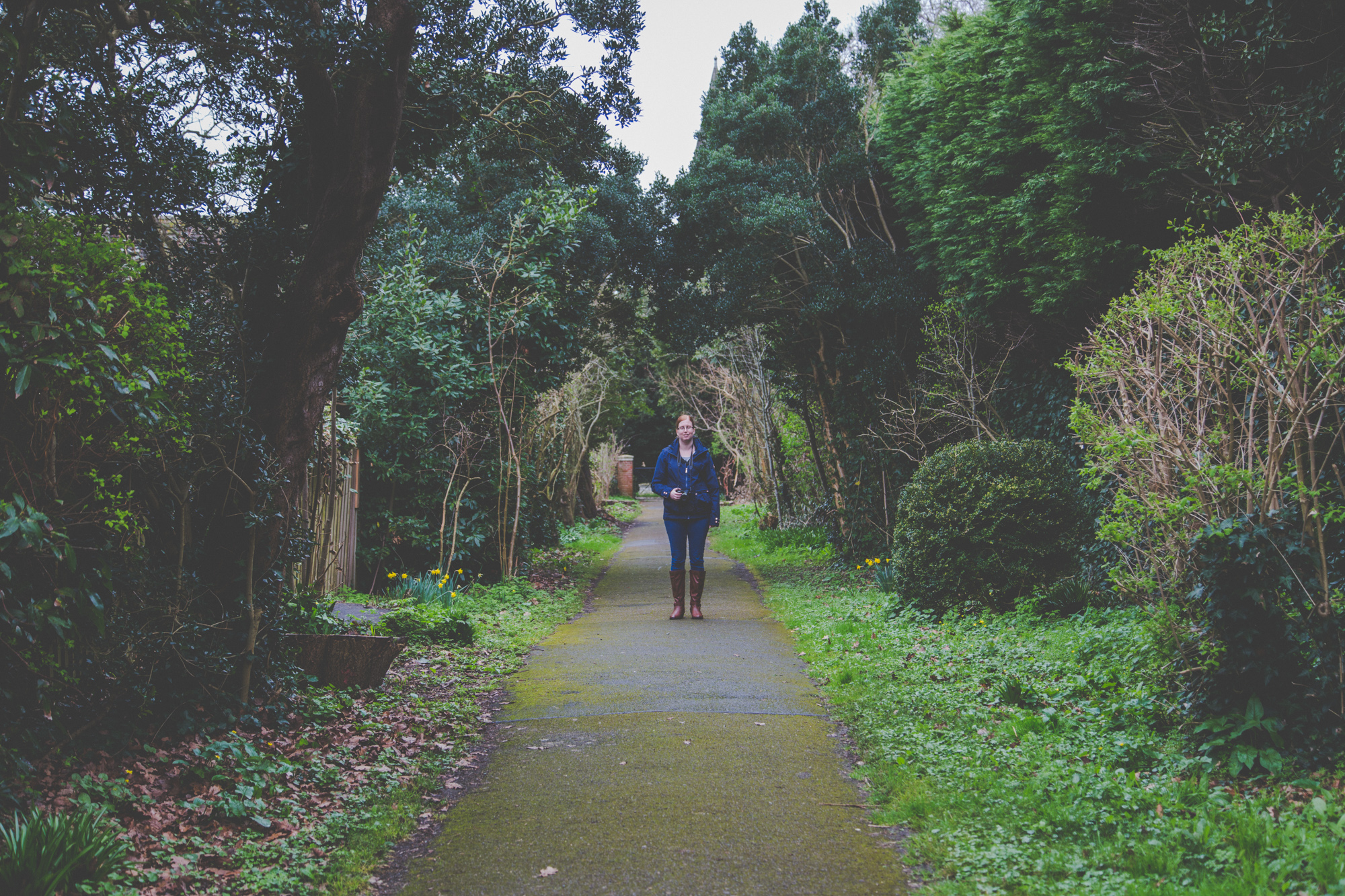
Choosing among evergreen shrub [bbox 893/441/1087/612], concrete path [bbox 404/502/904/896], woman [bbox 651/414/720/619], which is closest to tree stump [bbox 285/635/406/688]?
concrete path [bbox 404/502/904/896]

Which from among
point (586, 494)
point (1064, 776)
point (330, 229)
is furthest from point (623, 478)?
point (1064, 776)

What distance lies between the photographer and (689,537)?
29.1 ft

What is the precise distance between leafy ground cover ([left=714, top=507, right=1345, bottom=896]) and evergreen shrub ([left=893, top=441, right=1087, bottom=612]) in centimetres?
79

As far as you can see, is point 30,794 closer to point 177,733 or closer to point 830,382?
point 177,733

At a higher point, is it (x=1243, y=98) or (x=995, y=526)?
(x=1243, y=98)

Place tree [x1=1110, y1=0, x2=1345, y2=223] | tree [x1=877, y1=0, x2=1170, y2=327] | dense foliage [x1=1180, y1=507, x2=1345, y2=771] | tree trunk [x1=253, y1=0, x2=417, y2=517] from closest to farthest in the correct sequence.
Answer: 1. dense foliage [x1=1180, y1=507, x2=1345, y2=771]
2. tree trunk [x1=253, y1=0, x2=417, y2=517]
3. tree [x1=1110, y1=0, x2=1345, y2=223]
4. tree [x1=877, y1=0, x2=1170, y2=327]

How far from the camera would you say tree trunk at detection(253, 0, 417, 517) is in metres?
5.10

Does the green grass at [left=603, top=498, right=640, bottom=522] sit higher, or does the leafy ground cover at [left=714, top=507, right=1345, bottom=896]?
the green grass at [left=603, top=498, right=640, bottom=522]

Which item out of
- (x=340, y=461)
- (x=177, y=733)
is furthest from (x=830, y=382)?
(x=177, y=733)

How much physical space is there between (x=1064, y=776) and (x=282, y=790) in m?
3.55

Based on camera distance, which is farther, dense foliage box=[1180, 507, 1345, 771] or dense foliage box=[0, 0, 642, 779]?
dense foliage box=[1180, 507, 1345, 771]

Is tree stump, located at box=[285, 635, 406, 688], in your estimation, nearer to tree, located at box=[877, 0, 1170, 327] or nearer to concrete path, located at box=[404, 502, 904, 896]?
concrete path, located at box=[404, 502, 904, 896]

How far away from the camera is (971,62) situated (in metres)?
10.0

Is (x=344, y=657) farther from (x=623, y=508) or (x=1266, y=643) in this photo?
(x=623, y=508)
